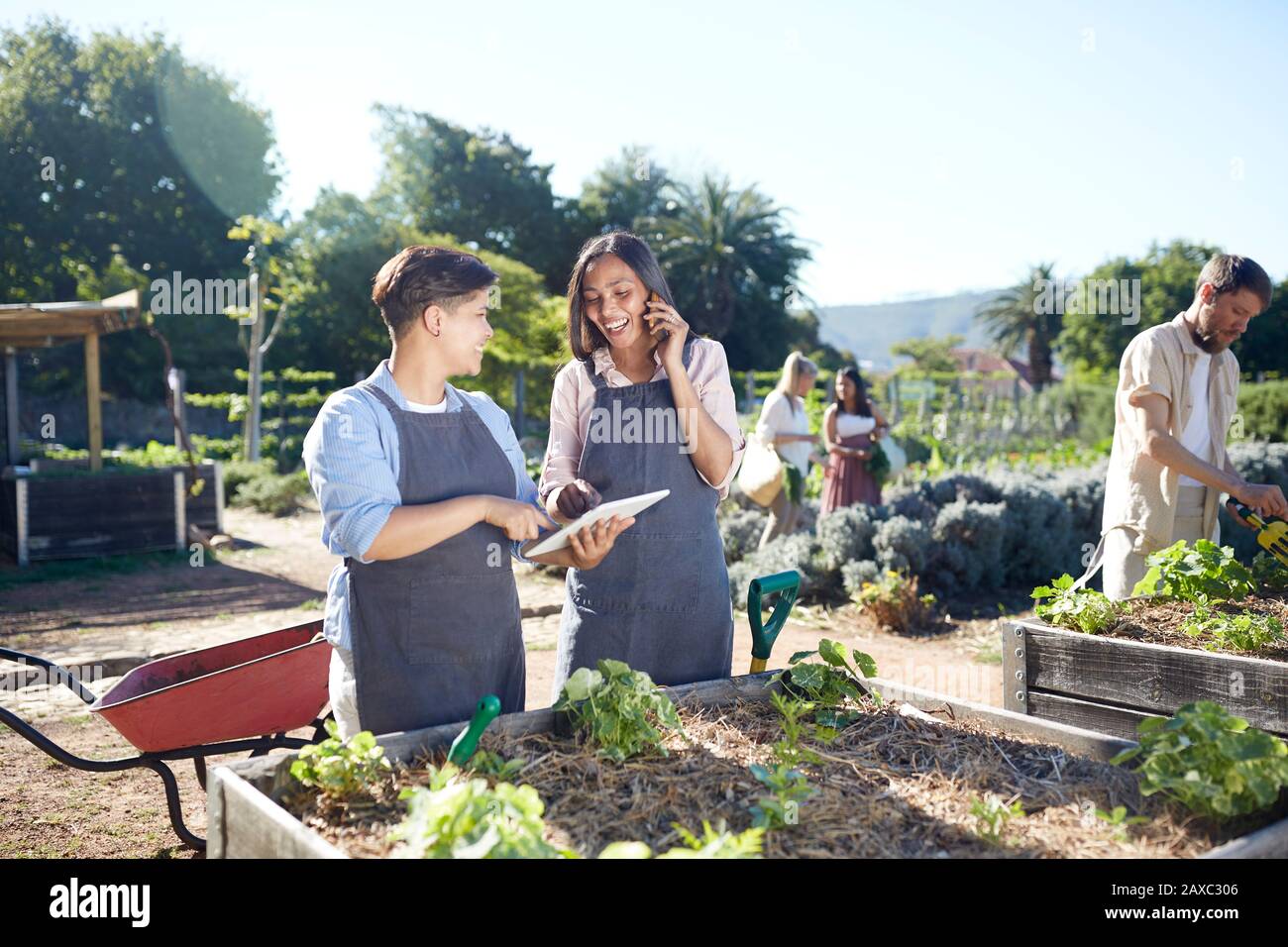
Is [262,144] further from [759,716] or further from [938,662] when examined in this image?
[759,716]

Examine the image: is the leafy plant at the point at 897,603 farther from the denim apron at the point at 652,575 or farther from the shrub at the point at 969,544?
the denim apron at the point at 652,575

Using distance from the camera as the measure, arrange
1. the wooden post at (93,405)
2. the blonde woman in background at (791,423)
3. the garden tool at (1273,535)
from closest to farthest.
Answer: the garden tool at (1273,535) → the blonde woman in background at (791,423) → the wooden post at (93,405)

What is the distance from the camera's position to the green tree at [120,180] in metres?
31.4

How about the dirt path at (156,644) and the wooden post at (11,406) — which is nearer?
the dirt path at (156,644)

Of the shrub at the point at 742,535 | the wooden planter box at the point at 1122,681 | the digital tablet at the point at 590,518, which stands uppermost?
the digital tablet at the point at 590,518

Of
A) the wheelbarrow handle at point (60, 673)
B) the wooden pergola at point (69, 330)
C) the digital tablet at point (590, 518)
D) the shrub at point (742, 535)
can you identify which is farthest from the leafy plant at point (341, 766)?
the wooden pergola at point (69, 330)

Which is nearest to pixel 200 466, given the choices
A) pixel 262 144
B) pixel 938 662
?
pixel 938 662

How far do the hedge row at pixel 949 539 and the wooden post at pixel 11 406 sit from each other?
25.3ft

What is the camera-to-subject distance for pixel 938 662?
6137 mm

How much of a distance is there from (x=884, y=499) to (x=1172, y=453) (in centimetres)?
530

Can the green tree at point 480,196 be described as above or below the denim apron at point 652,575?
above

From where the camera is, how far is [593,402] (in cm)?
271

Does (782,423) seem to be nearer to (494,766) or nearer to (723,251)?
(494,766)

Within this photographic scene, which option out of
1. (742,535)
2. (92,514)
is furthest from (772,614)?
(92,514)
